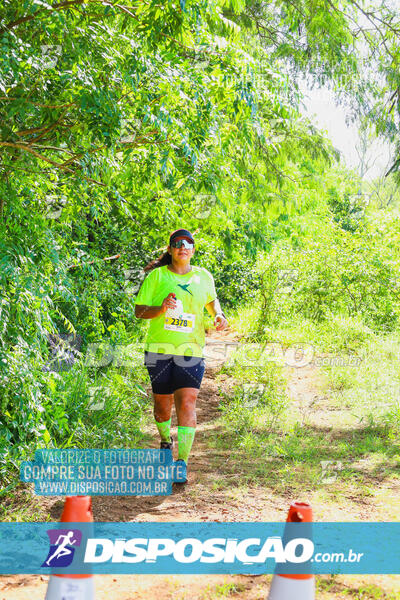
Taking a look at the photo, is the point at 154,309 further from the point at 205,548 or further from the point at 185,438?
the point at 205,548

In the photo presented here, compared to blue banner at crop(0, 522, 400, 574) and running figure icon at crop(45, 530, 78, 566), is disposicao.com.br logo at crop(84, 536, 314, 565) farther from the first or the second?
running figure icon at crop(45, 530, 78, 566)

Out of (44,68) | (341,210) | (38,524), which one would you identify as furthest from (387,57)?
(341,210)

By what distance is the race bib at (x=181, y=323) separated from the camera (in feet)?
16.9

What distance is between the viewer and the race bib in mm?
5164

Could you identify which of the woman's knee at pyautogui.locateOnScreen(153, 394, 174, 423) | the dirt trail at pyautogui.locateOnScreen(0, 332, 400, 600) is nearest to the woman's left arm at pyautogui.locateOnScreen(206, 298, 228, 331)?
the woman's knee at pyautogui.locateOnScreen(153, 394, 174, 423)

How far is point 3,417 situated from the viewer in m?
4.62

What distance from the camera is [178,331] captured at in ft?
17.0

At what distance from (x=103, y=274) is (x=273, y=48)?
4.95 metres

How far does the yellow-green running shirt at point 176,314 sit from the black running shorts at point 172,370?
5 cm

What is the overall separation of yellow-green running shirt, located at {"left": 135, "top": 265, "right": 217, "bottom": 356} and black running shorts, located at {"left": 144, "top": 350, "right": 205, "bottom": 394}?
49 mm

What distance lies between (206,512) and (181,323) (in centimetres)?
146

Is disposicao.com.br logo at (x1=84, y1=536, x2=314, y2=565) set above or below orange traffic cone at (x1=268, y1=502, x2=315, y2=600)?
below

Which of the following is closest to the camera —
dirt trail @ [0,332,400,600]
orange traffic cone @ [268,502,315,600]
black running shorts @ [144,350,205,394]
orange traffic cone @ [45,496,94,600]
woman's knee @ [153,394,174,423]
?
orange traffic cone @ [45,496,94,600]

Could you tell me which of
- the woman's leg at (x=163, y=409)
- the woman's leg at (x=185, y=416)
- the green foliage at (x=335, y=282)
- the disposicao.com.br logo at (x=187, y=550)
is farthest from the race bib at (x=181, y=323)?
the green foliage at (x=335, y=282)
